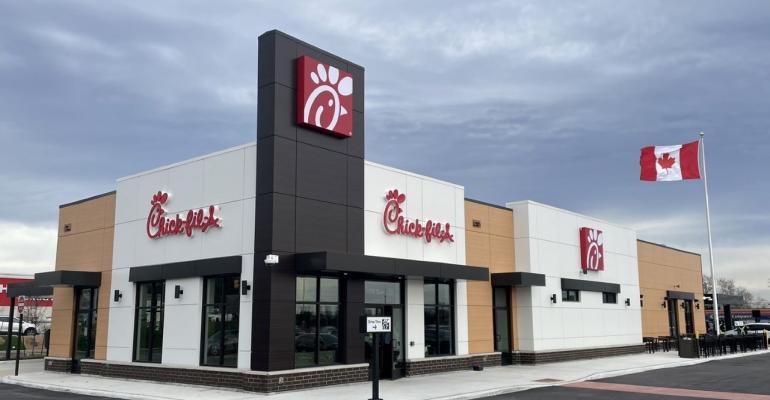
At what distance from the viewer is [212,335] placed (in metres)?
20.0

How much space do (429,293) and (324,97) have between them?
8.12 m

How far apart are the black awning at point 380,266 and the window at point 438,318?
1422 millimetres

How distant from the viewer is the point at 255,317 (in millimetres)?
18453

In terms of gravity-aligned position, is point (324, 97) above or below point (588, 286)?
above

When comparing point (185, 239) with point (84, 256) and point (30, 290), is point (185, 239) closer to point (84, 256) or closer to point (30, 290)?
point (84, 256)

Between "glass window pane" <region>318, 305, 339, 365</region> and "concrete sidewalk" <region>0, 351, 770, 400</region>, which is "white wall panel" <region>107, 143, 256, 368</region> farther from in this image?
"glass window pane" <region>318, 305, 339, 365</region>

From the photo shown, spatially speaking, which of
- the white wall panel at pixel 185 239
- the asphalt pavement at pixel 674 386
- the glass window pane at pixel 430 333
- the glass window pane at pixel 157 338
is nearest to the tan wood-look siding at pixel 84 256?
the white wall panel at pixel 185 239

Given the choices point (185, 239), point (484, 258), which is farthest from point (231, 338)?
point (484, 258)

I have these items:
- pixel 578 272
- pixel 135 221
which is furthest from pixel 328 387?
pixel 578 272

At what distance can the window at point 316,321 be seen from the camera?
1909 centimetres

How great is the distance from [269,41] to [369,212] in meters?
6.13

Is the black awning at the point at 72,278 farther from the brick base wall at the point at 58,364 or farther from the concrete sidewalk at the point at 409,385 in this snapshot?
the concrete sidewalk at the point at 409,385

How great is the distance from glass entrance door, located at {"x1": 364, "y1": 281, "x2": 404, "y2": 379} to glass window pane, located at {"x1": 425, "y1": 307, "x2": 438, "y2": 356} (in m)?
1.30

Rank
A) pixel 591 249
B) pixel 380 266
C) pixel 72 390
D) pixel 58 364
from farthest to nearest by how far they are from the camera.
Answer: pixel 591 249
pixel 58 364
pixel 380 266
pixel 72 390
